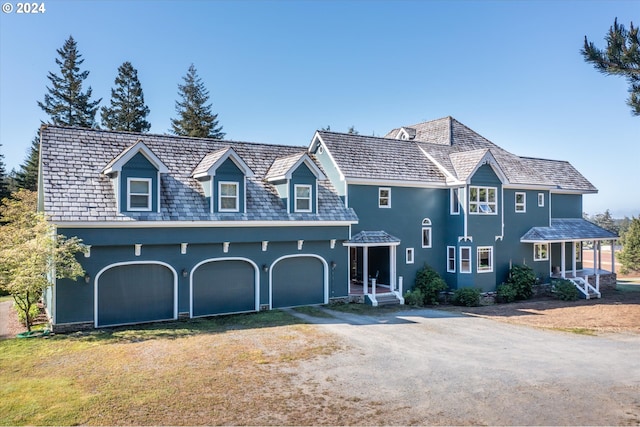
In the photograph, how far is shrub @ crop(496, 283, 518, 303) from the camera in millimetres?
26219

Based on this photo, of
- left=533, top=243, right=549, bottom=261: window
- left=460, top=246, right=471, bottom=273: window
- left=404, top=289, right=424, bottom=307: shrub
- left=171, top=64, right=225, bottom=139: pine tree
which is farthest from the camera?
left=171, top=64, right=225, bottom=139: pine tree

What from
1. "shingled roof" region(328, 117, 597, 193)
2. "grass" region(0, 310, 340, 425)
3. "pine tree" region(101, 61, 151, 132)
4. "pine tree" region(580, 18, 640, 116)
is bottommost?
"grass" region(0, 310, 340, 425)

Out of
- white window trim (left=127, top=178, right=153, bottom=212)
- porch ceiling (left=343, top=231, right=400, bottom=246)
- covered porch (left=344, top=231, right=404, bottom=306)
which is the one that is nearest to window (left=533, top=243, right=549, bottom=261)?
covered porch (left=344, top=231, right=404, bottom=306)

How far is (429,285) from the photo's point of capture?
24.8 m

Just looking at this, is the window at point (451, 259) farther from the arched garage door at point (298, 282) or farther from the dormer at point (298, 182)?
the dormer at point (298, 182)

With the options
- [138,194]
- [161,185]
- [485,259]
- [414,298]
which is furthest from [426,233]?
[138,194]

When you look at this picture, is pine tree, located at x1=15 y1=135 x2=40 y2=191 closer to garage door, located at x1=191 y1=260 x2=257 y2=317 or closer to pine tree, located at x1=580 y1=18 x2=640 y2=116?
garage door, located at x1=191 y1=260 x2=257 y2=317

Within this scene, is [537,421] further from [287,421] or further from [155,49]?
[155,49]

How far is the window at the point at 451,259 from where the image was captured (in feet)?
86.3

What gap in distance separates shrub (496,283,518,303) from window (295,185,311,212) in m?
12.7

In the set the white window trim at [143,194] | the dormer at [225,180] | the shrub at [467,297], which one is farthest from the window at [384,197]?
the white window trim at [143,194]

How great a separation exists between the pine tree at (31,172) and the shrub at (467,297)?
144 ft

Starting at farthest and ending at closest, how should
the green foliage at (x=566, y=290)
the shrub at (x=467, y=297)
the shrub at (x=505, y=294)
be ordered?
the green foliage at (x=566, y=290), the shrub at (x=505, y=294), the shrub at (x=467, y=297)

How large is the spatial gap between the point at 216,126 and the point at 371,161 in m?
36.5
